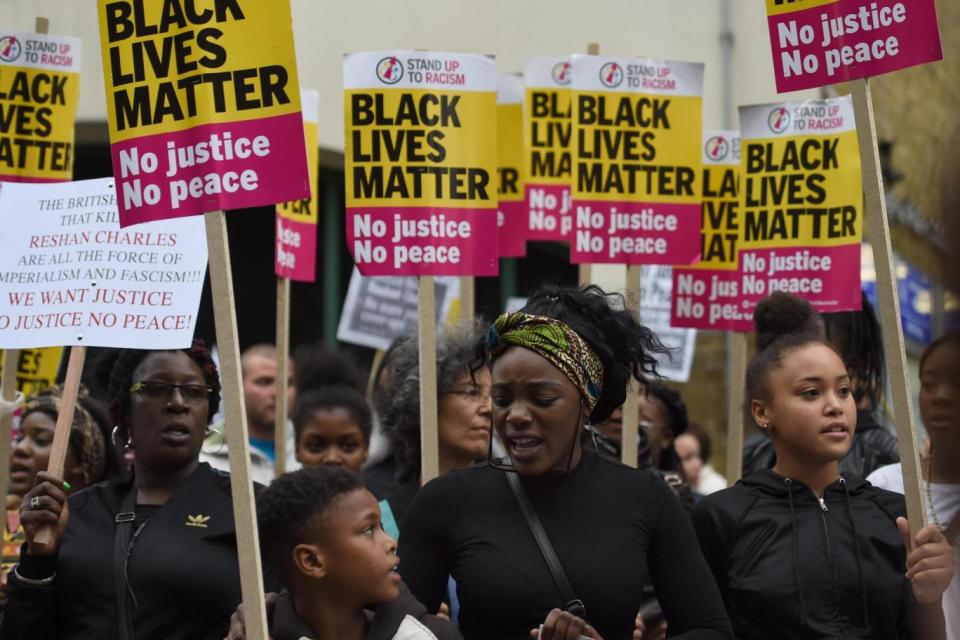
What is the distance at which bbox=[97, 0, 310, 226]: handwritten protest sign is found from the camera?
416 centimetres

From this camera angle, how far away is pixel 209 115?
13.8 ft

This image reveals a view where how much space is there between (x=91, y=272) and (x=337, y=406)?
7.00ft

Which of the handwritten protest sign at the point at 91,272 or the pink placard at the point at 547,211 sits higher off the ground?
the pink placard at the point at 547,211

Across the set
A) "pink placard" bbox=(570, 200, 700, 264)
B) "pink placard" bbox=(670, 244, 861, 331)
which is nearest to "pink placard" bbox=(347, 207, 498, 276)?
"pink placard" bbox=(570, 200, 700, 264)

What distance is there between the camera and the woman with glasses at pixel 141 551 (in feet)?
14.2

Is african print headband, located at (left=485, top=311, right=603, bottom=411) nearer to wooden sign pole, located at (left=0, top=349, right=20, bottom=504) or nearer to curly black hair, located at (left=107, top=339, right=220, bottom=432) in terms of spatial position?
curly black hair, located at (left=107, top=339, right=220, bottom=432)

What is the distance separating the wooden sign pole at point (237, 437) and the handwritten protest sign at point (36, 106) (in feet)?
8.06

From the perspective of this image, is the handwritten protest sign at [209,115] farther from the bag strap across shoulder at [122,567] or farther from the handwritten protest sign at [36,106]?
the handwritten protest sign at [36,106]

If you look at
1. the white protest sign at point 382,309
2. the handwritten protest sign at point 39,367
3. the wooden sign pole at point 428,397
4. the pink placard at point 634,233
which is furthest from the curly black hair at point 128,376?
the white protest sign at point 382,309

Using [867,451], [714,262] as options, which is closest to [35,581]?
[867,451]

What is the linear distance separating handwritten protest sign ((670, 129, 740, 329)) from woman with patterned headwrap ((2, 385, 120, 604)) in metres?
3.01

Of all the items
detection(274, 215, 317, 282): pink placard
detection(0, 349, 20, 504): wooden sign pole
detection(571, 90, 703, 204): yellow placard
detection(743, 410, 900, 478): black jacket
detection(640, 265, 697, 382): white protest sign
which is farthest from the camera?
detection(640, 265, 697, 382): white protest sign

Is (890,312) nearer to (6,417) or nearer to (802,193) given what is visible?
(802,193)

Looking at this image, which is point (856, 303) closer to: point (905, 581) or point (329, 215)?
point (905, 581)
